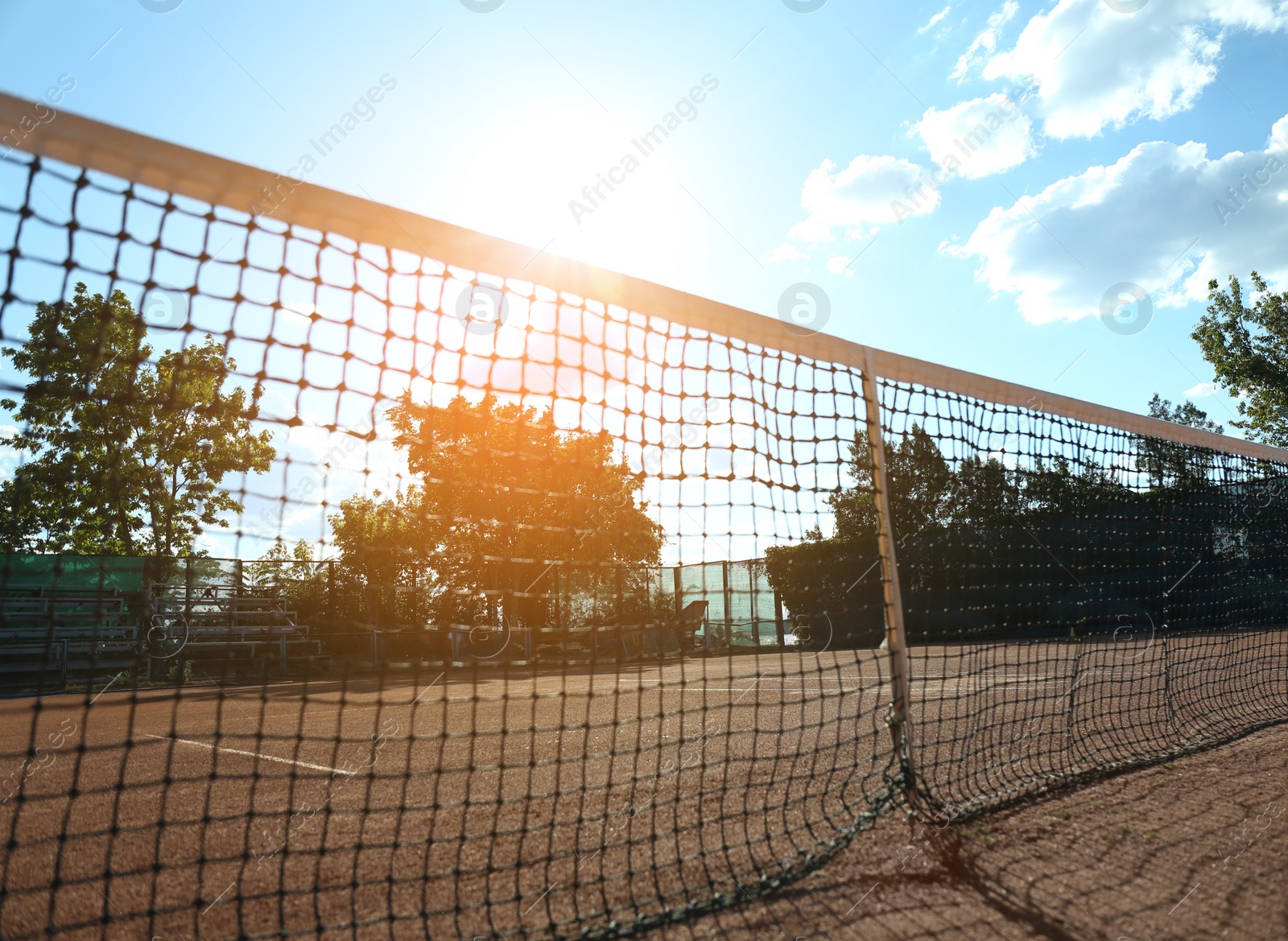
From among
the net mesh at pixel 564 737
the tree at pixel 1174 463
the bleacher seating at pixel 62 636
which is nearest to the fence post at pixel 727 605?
the net mesh at pixel 564 737

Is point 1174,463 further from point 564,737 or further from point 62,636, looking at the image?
point 62,636

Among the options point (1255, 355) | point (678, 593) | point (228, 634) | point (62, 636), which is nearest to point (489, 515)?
point (678, 593)

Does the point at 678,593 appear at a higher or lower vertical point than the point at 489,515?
lower

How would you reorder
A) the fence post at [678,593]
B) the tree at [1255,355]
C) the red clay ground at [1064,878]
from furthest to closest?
1. the tree at [1255,355]
2. the fence post at [678,593]
3. the red clay ground at [1064,878]

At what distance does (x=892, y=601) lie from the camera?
3594 millimetres

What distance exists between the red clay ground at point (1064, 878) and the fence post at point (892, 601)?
301 millimetres

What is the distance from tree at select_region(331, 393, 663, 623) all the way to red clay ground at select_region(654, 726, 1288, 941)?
1.46m

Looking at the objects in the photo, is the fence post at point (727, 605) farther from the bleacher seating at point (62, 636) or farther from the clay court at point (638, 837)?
the bleacher seating at point (62, 636)

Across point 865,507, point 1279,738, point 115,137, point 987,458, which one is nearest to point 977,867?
point 865,507

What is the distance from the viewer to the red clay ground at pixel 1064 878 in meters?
2.25

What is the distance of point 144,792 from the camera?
14.1 ft

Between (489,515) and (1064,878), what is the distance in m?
6.17

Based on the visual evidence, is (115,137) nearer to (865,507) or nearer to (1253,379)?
(865,507)

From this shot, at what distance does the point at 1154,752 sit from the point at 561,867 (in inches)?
140
